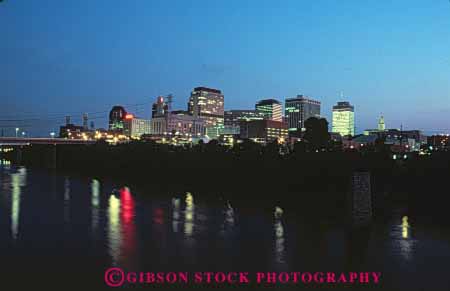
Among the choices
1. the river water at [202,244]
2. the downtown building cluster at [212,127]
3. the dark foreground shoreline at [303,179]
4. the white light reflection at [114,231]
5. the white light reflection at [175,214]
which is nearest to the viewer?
the river water at [202,244]

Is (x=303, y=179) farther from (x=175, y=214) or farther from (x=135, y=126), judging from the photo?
(x=135, y=126)

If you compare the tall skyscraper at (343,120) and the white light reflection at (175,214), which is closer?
the white light reflection at (175,214)

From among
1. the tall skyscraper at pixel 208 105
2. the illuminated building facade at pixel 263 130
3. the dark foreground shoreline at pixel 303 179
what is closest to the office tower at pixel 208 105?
the tall skyscraper at pixel 208 105

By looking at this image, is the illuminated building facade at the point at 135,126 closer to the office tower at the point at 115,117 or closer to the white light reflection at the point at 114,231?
the office tower at the point at 115,117

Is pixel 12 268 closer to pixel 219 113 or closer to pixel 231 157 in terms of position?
pixel 231 157

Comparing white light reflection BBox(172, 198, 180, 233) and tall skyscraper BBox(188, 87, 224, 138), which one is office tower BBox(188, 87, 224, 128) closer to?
tall skyscraper BBox(188, 87, 224, 138)

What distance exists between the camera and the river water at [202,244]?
954 centimetres

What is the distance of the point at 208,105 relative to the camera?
178 metres

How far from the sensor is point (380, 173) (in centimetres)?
2295

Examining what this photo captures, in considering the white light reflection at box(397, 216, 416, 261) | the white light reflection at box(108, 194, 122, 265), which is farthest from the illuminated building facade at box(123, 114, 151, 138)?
the white light reflection at box(397, 216, 416, 261)

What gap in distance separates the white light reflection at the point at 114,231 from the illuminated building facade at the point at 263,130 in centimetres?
11246

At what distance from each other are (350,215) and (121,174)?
94.7 feet

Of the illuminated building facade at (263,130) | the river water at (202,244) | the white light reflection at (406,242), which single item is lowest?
the white light reflection at (406,242)

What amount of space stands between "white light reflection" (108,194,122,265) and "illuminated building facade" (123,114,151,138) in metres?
116
